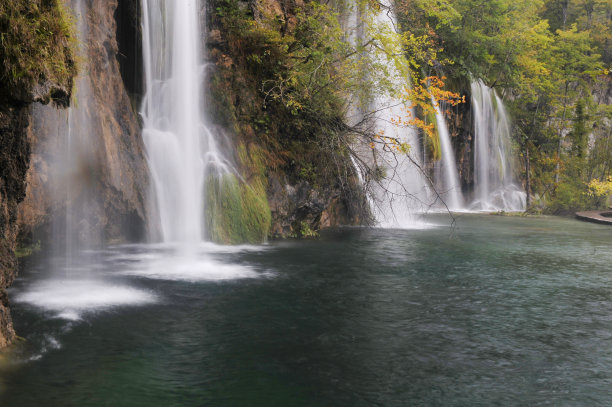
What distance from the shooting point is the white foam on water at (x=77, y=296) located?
25.8 feet

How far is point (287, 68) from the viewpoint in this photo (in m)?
16.7

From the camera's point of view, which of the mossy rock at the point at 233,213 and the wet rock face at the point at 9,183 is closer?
the wet rock face at the point at 9,183

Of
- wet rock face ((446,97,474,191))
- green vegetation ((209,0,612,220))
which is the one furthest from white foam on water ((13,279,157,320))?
wet rock face ((446,97,474,191))

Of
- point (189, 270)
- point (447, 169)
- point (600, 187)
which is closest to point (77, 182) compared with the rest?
point (189, 270)

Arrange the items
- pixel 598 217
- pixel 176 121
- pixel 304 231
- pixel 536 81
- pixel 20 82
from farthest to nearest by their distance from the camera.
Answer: pixel 536 81
pixel 598 217
pixel 304 231
pixel 176 121
pixel 20 82

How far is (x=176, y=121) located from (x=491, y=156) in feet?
79.4

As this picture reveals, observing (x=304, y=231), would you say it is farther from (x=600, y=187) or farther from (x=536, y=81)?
(x=536, y=81)

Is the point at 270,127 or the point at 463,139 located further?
the point at 463,139

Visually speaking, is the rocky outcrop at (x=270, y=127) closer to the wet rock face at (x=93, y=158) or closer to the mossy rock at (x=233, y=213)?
the mossy rock at (x=233, y=213)

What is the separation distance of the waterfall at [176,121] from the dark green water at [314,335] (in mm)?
1815

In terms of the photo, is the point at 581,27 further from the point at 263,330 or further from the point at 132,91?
the point at 263,330

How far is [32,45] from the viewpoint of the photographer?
19.4ft

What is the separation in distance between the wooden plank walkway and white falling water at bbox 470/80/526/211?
532 cm

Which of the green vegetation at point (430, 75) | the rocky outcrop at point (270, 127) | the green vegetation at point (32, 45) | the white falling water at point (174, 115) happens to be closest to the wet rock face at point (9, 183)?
the green vegetation at point (32, 45)
